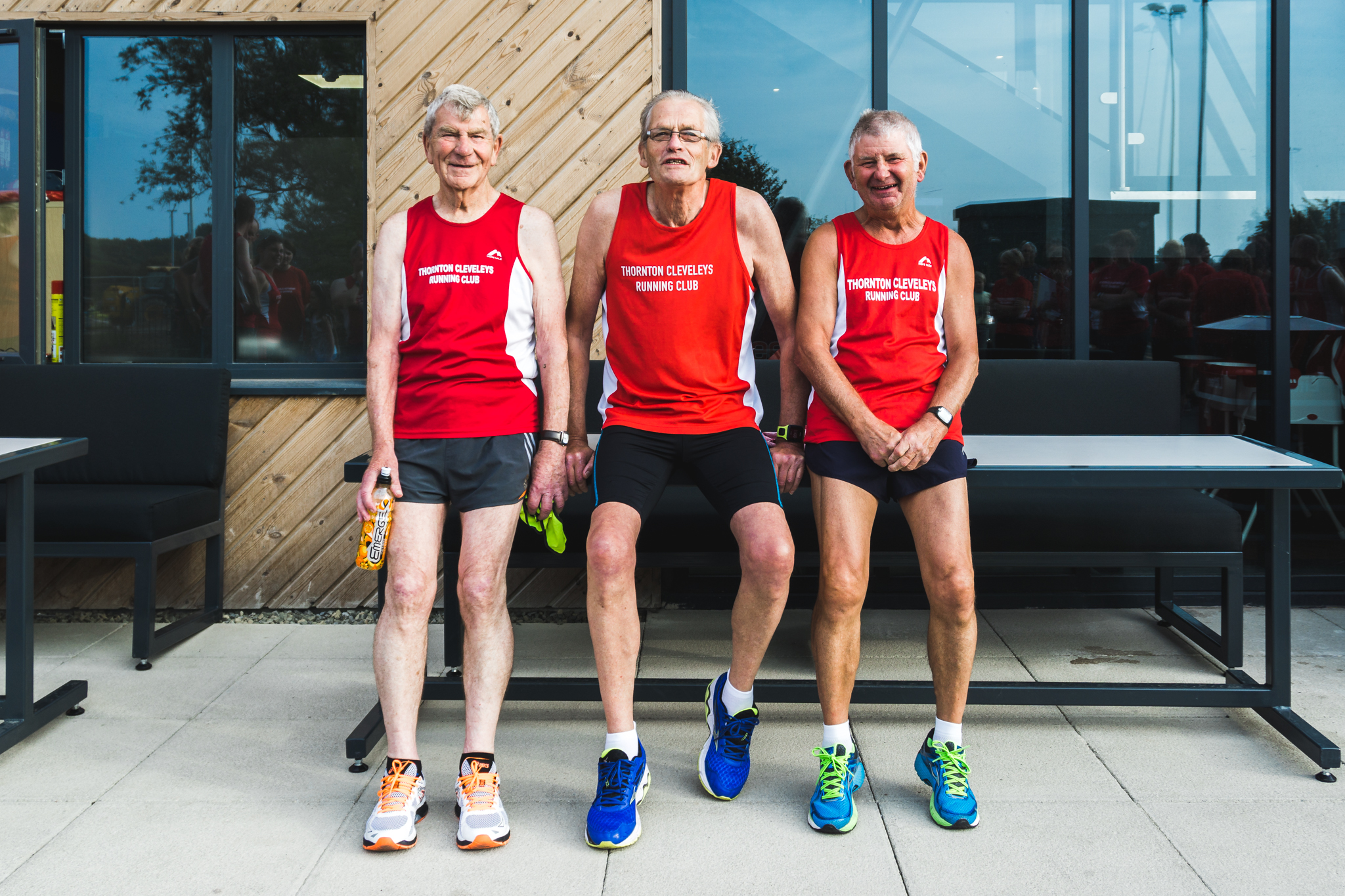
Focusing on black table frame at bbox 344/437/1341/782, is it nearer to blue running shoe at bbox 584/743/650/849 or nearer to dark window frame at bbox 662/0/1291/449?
blue running shoe at bbox 584/743/650/849

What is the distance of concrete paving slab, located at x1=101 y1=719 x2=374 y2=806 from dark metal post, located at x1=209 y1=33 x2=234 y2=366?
178 cm

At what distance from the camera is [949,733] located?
2.35 meters

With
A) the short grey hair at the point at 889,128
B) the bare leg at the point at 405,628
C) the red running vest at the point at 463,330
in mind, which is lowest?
the bare leg at the point at 405,628

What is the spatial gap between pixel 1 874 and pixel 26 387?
2.39 m

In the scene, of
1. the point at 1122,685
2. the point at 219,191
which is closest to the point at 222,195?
the point at 219,191

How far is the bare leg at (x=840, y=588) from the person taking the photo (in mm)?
2336

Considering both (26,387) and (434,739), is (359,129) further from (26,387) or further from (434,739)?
(434,739)

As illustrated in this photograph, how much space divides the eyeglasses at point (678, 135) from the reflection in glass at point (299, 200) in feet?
6.61

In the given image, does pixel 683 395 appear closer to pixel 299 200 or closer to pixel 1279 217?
pixel 299 200

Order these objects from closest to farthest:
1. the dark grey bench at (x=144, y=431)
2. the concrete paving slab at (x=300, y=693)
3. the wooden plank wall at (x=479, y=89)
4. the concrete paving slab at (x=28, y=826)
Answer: the concrete paving slab at (x=28, y=826)
the concrete paving slab at (x=300, y=693)
the dark grey bench at (x=144, y=431)
the wooden plank wall at (x=479, y=89)

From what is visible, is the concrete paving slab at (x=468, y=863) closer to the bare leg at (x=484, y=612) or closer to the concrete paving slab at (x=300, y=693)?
the bare leg at (x=484, y=612)

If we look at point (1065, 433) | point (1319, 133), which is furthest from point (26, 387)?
point (1319, 133)

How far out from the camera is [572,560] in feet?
10.1

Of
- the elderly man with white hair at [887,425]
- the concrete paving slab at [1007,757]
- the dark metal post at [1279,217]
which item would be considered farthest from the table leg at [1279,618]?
the dark metal post at [1279,217]
